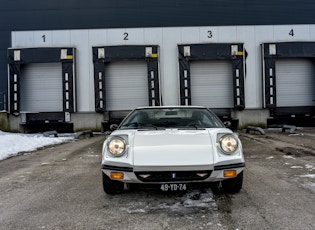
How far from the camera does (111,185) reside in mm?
3633

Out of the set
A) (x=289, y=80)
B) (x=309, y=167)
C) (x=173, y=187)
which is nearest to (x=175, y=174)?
(x=173, y=187)

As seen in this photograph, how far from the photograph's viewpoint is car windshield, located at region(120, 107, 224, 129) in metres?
4.15

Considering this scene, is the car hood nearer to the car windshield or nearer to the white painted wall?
the car windshield

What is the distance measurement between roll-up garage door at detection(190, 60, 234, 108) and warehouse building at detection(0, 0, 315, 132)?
0.05m

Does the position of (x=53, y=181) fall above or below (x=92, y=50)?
below

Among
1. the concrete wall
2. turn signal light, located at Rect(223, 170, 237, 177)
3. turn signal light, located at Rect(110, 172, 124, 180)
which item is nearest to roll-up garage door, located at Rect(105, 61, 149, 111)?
the concrete wall

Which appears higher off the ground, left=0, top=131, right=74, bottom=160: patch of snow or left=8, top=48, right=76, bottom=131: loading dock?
left=8, top=48, right=76, bottom=131: loading dock

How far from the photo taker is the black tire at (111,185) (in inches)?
142

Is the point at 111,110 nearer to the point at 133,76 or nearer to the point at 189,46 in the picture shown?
the point at 133,76

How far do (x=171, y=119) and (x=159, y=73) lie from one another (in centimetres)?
1039

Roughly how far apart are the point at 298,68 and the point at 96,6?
1228 centimetres

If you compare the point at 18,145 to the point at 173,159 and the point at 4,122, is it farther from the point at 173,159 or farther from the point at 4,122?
the point at 173,159

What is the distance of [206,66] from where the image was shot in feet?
49.1

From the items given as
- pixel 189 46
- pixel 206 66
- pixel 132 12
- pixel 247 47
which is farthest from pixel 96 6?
pixel 247 47
